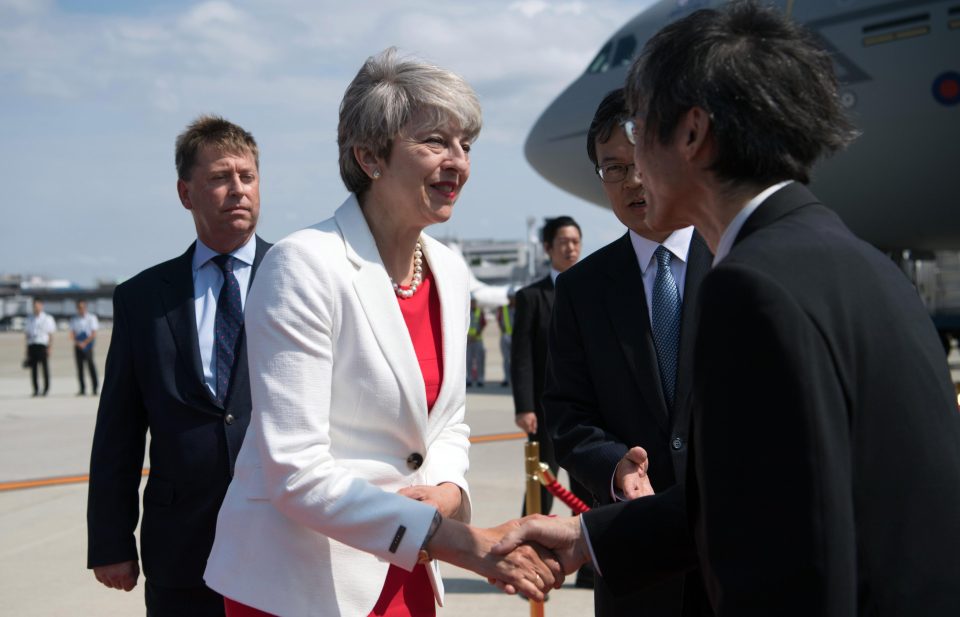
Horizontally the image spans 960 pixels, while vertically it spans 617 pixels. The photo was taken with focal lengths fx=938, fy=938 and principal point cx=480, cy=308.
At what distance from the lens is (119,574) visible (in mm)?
2988

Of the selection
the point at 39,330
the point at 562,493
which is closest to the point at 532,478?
the point at 562,493

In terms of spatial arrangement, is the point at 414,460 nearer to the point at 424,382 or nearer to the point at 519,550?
the point at 424,382

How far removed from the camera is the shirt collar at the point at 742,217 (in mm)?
1544

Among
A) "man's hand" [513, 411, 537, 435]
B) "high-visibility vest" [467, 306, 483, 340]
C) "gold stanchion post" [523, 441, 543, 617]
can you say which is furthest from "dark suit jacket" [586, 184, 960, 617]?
"high-visibility vest" [467, 306, 483, 340]

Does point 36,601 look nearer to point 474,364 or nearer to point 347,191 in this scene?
point 347,191

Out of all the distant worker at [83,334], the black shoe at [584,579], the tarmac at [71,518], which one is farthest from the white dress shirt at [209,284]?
the distant worker at [83,334]

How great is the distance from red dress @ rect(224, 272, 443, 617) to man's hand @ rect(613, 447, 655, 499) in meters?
0.57

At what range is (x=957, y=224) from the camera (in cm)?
1179

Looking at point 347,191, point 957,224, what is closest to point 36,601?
point 347,191

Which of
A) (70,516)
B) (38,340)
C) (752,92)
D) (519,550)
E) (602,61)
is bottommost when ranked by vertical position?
(70,516)

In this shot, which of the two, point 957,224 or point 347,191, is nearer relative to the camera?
point 347,191

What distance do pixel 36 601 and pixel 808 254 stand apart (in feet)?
17.3

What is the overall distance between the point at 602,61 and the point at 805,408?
1339 centimetres

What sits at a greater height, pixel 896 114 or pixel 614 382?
pixel 896 114
